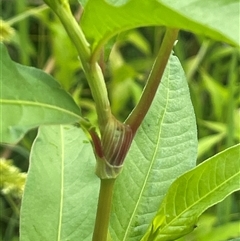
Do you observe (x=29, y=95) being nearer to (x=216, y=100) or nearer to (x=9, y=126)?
(x=9, y=126)

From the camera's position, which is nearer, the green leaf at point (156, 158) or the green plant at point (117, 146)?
the green plant at point (117, 146)

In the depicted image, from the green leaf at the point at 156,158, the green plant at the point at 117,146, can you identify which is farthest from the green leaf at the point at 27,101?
the green leaf at the point at 156,158

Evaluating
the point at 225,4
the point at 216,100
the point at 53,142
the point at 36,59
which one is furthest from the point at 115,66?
the point at 225,4

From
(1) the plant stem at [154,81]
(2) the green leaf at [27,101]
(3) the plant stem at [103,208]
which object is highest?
(1) the plant stem at [154,81]

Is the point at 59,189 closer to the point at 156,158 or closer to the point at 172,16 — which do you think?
the point at 156,158

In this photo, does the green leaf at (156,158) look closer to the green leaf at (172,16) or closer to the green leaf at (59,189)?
the green leaf at (59,189)

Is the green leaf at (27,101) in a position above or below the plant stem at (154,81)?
below
